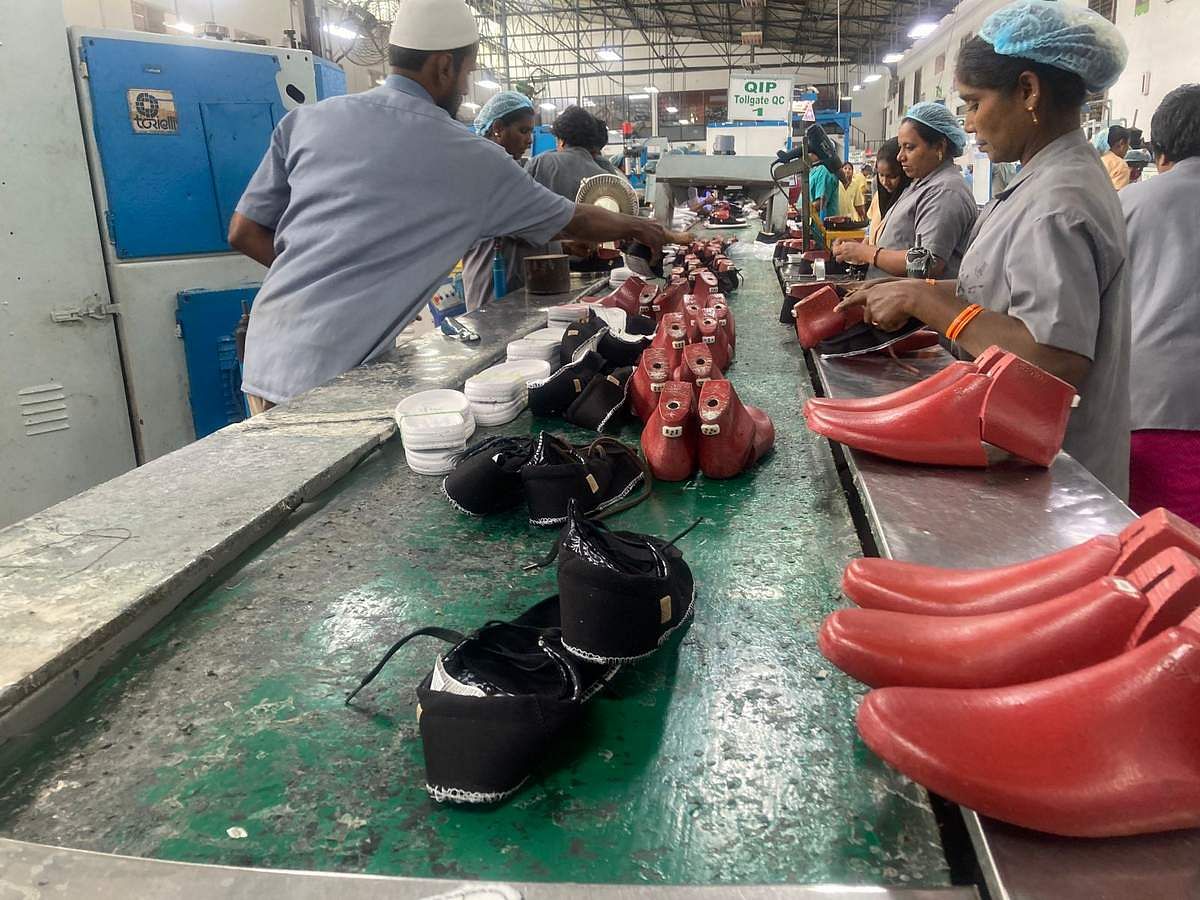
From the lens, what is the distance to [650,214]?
6762 mm

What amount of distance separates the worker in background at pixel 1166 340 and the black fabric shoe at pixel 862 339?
74 centimetres

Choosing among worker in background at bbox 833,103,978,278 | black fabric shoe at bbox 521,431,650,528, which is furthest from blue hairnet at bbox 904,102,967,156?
black fabric shoe at bbox 521,431,650,528

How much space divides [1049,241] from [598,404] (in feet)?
3.29

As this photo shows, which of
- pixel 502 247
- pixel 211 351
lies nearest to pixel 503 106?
pixel 502 247

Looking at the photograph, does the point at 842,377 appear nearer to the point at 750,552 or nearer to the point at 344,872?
the point at 750,552

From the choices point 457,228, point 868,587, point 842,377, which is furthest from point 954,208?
point 868,587

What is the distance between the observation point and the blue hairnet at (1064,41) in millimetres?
1756

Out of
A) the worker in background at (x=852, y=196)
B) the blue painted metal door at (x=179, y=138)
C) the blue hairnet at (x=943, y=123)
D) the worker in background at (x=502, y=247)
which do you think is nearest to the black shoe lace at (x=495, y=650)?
the worker in background at (x=502, y=247)

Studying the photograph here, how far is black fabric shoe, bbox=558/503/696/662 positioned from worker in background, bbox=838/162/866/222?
9.36 metres

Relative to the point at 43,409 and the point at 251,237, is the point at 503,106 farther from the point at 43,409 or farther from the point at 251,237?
the point at 43,409

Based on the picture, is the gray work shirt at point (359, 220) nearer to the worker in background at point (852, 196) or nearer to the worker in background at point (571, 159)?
the worker in background at point (571, 159)

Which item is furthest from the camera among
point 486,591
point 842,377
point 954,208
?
point 954,208

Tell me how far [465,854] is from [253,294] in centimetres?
405

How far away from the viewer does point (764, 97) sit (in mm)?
10172
